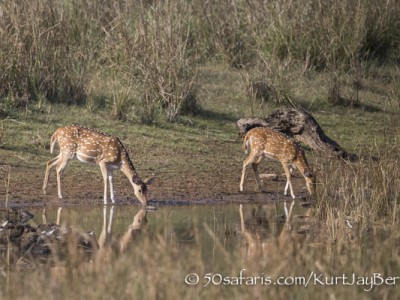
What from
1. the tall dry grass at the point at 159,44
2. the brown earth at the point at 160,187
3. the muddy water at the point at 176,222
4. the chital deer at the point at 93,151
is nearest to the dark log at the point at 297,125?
the brown earth at the point at 160,187

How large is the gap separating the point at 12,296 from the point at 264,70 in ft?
37.1

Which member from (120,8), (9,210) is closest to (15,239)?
(9,210)

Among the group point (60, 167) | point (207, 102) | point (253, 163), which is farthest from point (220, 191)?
point (207, 102)

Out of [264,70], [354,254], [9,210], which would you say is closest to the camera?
[354,254]

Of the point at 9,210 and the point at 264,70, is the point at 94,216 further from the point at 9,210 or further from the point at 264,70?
the point at 264,70

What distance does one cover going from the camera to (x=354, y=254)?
9.96 metres

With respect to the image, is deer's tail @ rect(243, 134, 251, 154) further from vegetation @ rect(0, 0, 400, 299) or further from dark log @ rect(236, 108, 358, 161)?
dark log @ rect(236, 108, 358, 161)

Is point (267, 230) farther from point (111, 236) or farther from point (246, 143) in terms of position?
point (246, 143)

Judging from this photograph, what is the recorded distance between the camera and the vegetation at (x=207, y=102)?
9375 mm

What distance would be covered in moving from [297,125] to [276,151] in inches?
85.7

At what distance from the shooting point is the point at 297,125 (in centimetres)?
1650

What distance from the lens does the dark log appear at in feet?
53.6

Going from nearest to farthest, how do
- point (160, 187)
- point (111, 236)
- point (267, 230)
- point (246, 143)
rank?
1. point (111, 236)
2. point (267, 230)
3. point (160, 187)
4. point (246, 143)

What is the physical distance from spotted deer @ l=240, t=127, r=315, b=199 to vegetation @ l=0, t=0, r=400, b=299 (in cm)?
42
